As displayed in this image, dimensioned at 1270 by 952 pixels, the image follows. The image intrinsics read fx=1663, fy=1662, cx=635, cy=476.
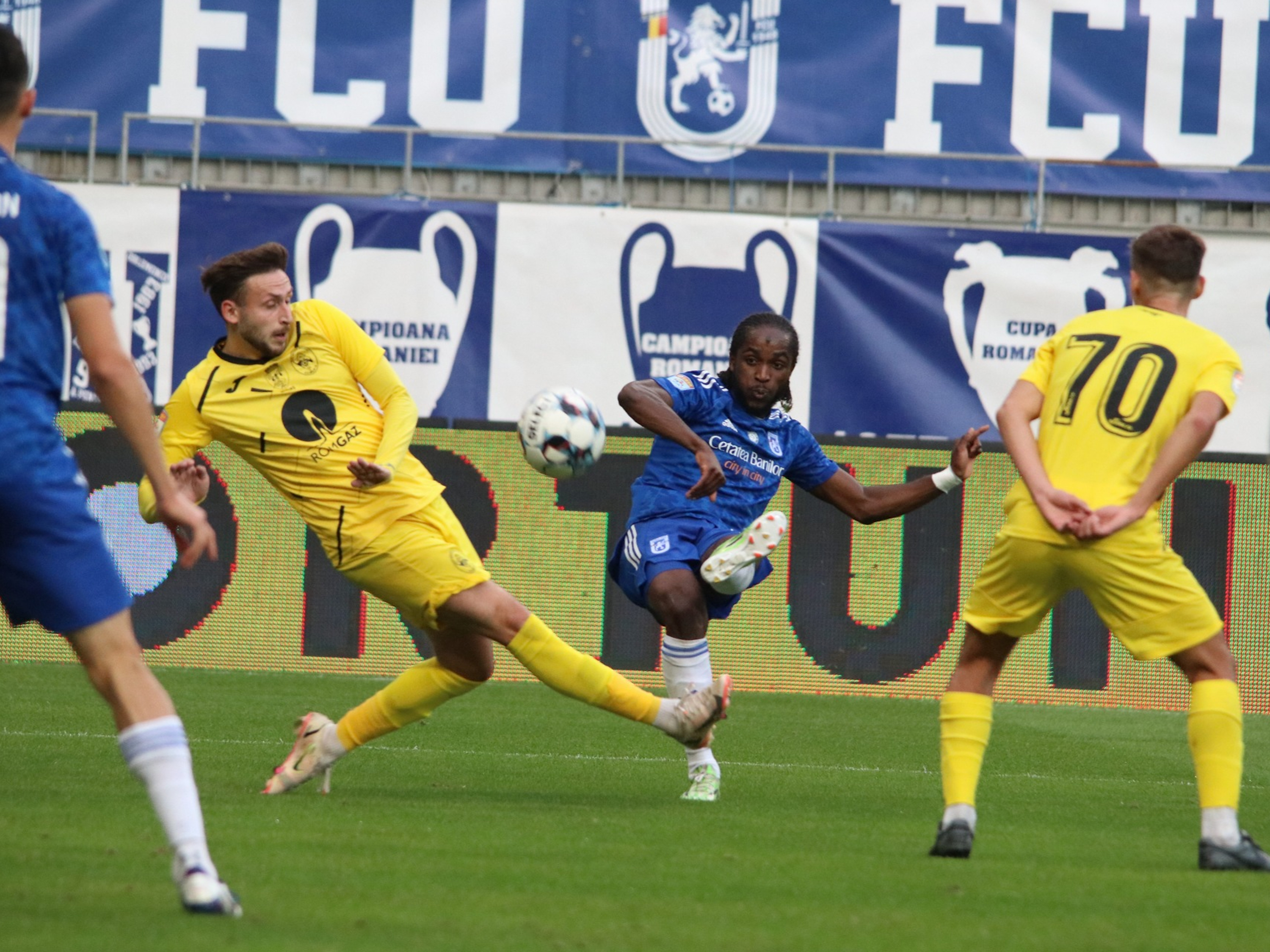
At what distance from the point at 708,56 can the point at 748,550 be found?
9793mm

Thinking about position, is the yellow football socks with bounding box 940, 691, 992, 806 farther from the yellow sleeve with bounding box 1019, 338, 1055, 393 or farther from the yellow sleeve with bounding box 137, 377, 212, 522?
the yellow sleeve with bounding box 137, 377, 212, 522

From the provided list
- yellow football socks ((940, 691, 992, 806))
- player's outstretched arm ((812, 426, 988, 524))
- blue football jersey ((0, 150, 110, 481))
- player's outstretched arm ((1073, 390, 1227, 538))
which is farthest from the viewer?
player's outstretched arm ((812, 426, 988, 524))

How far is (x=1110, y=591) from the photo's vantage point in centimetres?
512

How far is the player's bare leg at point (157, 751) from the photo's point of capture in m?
3.89

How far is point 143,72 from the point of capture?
15422mm

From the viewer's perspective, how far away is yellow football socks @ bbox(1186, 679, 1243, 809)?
200 inches

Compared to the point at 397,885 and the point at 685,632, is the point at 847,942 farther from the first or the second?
the point at 685,632

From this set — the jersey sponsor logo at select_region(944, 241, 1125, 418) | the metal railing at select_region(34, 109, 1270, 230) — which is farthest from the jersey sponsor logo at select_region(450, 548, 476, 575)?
the metal railing at select_region(34, 109, 1270, 230)

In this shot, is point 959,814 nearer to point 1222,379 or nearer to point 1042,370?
point 1042,370

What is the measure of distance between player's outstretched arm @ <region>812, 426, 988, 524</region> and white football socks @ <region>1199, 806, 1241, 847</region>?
7.00ft

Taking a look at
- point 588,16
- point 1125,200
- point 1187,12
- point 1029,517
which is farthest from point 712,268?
point 1029,517

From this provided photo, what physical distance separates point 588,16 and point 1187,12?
5623 millimetres

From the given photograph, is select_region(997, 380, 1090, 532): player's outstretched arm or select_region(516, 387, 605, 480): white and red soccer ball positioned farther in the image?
select_region(516, 387, 605, 480): white and red soccer ball

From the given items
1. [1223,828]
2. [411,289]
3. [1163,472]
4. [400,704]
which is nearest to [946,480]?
[1163,472]
